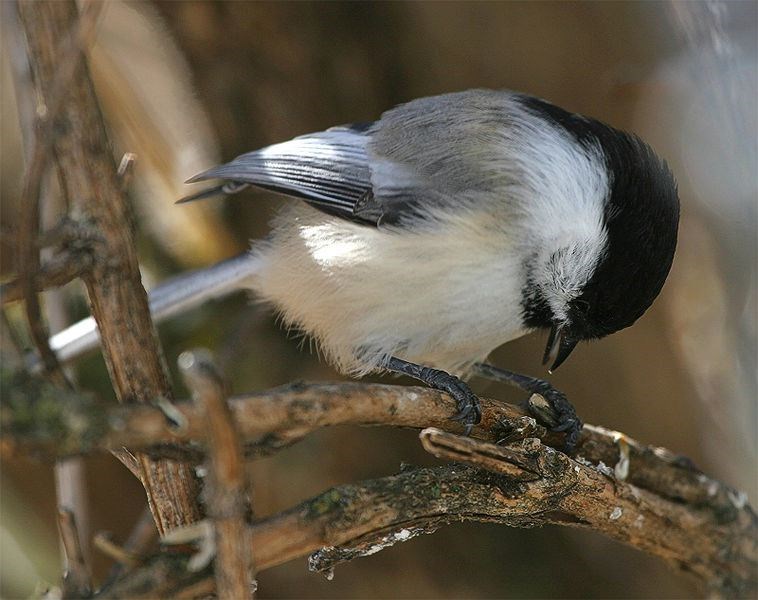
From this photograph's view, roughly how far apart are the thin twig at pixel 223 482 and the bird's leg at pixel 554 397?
899 millimetres

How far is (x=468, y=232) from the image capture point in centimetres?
171

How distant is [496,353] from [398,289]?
105cm

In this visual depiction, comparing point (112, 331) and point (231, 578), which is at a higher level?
point (112, 331)

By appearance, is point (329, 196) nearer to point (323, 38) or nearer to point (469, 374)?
point (469, 374)

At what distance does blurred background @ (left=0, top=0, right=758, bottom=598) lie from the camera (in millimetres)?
2541

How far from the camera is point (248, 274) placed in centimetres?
221

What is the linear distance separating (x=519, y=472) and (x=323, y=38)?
1748 millimetres

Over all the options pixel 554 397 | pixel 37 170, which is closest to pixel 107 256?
pixel 37 170

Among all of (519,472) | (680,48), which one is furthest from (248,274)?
(680,48)

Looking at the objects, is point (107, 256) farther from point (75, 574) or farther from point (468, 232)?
point (468, 232)

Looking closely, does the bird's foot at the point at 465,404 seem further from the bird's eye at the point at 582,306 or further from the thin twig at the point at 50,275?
the thin twig at the point at 50,275

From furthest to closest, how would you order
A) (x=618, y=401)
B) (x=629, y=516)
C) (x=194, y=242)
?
(x=194, y=242) < (x=618, y=401) < (x=629, y=516)

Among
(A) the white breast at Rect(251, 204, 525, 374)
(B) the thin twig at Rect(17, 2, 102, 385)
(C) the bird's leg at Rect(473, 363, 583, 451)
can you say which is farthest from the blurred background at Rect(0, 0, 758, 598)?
(B) the thin twig at Rect(17, 2, 102, 385)

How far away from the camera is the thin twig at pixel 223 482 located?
1006 millimetres
